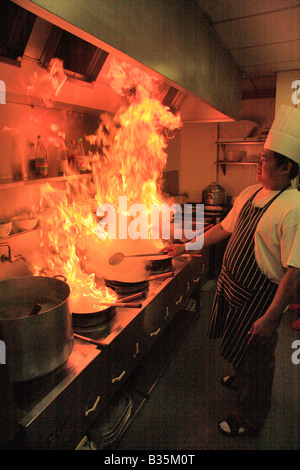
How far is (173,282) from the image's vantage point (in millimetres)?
1941

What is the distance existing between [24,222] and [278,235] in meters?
1.41

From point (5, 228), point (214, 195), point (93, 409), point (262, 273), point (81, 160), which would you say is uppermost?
point (81, 160)

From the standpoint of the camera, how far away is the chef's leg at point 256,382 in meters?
1.69

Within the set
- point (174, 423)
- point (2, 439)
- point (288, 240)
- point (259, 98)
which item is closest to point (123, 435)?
point (174, 423)

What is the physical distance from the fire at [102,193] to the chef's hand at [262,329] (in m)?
0.75

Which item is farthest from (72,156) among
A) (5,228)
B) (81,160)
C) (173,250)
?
(173,250)

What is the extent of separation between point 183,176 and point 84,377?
387 cm

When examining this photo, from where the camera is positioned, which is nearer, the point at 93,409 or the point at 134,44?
the point at 134,44

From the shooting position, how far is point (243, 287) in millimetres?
1659

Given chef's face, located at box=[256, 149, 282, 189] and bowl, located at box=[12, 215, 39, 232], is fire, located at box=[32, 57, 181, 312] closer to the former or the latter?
bowl, located at box=[12, 215, 39, 232]

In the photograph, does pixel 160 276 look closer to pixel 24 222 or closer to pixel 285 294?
pixel 285 294

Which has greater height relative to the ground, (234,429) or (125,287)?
(125,287)
